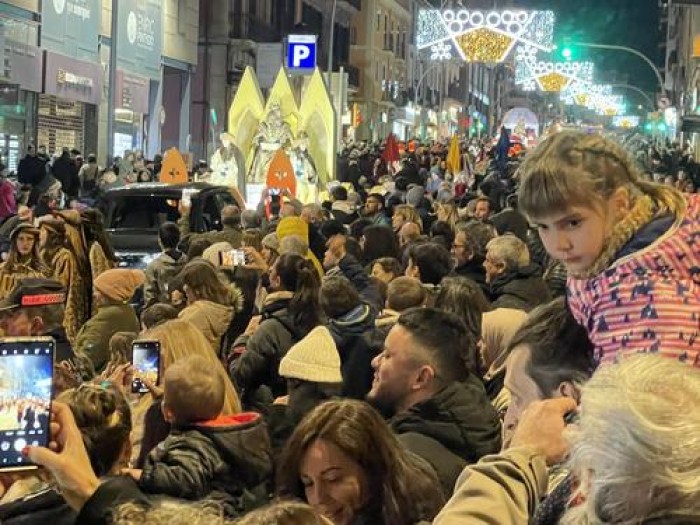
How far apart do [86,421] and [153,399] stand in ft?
4.59

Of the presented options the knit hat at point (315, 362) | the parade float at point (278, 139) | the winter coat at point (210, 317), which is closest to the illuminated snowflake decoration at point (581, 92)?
the parade float at point (278, 139)

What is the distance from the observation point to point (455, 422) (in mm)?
4422

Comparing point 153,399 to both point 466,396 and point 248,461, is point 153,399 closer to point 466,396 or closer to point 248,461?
point 248,461

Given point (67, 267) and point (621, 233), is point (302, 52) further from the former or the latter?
point (621, 233)

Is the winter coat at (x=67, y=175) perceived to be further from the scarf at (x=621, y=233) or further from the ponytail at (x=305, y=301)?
the scarf at (x=621, y=233)

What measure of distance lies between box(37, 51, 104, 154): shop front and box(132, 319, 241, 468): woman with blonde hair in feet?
85.8

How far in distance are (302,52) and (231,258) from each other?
76.8 ft

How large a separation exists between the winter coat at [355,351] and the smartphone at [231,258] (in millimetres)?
3605

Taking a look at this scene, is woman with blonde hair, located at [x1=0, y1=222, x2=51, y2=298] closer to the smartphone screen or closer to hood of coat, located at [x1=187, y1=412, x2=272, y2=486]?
the smartphone screen

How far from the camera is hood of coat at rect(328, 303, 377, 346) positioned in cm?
706

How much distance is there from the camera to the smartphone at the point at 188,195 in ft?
54.1

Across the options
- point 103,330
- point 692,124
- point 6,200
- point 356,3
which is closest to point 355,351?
point 103,330

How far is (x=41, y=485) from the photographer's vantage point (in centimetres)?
387

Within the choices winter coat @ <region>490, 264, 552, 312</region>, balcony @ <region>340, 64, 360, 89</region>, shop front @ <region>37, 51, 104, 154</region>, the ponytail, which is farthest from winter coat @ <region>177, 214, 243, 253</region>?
balcony @ <region>340, 64, 360, 89</region>
